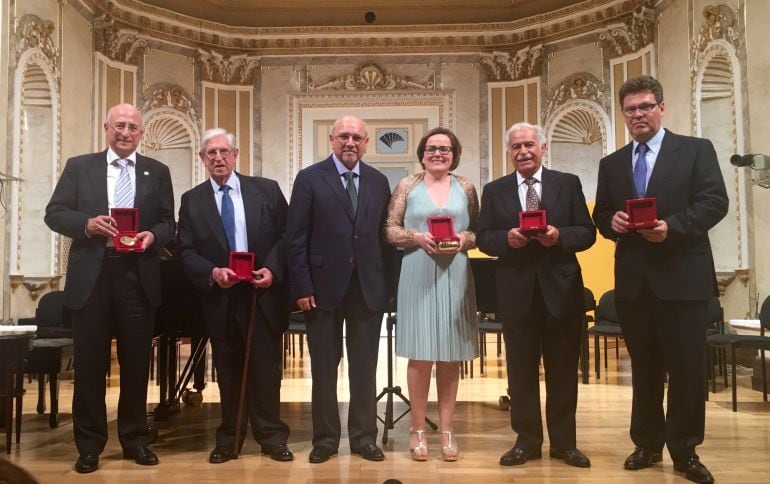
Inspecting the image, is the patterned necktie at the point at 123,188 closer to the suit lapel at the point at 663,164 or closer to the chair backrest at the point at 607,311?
the suit lapel at the point at 663,164

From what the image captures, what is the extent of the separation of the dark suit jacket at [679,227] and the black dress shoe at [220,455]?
6.98ft

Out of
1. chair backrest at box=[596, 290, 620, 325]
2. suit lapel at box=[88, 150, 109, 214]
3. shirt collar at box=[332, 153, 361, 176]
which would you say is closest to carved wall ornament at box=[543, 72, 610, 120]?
chair backrest at box=[596, 290, 620, 325]

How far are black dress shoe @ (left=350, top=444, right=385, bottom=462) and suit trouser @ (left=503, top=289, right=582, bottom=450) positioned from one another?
702 mm

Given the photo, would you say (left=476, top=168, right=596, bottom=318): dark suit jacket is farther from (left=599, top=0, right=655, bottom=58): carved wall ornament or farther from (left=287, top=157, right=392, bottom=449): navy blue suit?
(left=599, top=0, right=655, bottom=58): carved wall ornament

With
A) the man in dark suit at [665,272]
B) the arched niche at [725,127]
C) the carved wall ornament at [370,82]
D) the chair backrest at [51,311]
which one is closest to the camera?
the man in dark suit at [665,272]

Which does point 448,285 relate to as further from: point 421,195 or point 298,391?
point 298,391

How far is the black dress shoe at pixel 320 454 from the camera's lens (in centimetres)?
368

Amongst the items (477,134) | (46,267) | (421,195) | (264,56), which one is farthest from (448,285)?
(264,56)

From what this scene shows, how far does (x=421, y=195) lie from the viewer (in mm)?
3783

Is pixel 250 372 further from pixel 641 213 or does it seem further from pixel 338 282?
pixel 641 213

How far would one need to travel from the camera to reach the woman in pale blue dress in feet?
12.0

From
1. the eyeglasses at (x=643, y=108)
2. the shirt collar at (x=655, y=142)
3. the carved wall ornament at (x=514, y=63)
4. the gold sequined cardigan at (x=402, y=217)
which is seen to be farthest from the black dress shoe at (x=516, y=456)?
the carved wall ornament at (x=514, y=63)

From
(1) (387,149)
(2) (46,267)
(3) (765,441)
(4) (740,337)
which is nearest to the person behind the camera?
(3) (765,441)

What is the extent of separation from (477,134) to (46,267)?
6.66 metres
